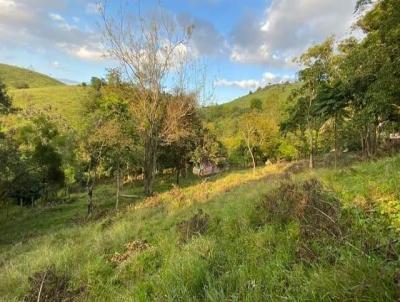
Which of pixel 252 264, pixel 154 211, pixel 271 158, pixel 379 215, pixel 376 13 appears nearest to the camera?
pixel 252 264

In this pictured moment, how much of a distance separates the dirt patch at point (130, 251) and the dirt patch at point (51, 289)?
1013mm

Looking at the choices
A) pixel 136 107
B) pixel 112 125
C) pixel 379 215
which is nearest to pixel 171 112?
pixel 136 107

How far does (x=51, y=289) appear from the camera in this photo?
572 cm

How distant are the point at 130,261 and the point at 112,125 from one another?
1816cm

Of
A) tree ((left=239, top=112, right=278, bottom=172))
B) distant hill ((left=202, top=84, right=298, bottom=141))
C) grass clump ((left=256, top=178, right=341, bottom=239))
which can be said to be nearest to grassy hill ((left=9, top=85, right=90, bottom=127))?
distant hill ((left=202, top=84, right=298, bottom=141))

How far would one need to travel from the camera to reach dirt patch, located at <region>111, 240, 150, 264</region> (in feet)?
23.1

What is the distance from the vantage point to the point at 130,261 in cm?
652

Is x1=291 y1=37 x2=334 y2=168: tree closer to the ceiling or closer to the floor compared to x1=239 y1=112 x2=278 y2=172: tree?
closer to the ceiling

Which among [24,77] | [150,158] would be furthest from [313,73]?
[24,77]

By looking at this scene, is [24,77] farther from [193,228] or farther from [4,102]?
[193,228]

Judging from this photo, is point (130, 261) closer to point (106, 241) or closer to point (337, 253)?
point (106, 241)

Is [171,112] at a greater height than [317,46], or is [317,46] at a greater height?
[317,46]

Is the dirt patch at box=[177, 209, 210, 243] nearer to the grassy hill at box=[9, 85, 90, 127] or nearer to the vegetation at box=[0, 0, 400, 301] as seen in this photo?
the vegetation at box=[0, 0, 400, 301]

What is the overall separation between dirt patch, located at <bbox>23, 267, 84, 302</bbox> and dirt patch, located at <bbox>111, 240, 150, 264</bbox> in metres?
1.01
